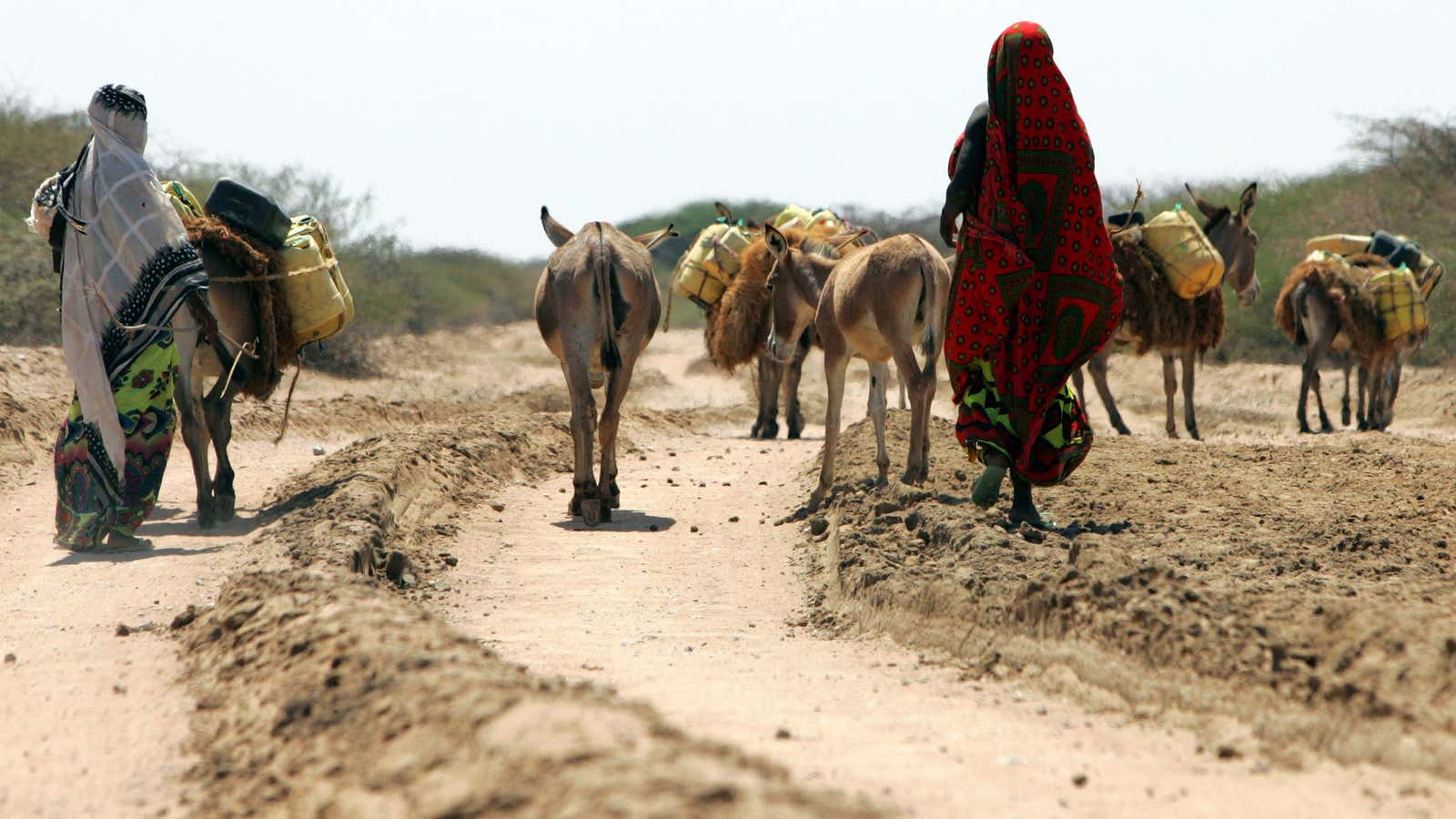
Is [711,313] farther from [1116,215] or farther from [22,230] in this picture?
[22,230]

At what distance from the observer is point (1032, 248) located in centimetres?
690

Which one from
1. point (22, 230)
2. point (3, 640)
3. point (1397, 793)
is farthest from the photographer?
point (22, 230)

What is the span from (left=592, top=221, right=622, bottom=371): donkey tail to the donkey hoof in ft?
2.97

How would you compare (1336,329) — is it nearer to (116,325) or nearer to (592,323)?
(592,323)

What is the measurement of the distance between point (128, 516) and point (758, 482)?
5.23 metres

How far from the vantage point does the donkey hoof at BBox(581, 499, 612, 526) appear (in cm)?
935

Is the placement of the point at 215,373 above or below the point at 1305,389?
above

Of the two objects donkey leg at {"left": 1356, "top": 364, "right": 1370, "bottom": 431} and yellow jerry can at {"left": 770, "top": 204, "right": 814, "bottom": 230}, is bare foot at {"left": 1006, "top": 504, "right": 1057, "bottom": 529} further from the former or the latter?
donkey leg at {"left": 1356, "top": 364, "right": 1370, "bottom": 431}

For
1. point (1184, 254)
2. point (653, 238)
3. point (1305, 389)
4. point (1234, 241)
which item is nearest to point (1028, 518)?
point (653, 238)

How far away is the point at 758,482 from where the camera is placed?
11828 mm

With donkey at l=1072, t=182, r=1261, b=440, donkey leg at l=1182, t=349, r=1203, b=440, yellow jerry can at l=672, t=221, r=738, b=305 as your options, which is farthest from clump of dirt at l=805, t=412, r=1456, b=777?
yellow jerry can at l=672, t=221, r=738, b=305

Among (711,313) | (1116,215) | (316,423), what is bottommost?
(316,423)

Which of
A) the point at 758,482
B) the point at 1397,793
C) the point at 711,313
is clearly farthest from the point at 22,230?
the point at 1397,793

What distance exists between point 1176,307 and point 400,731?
1302 cm
